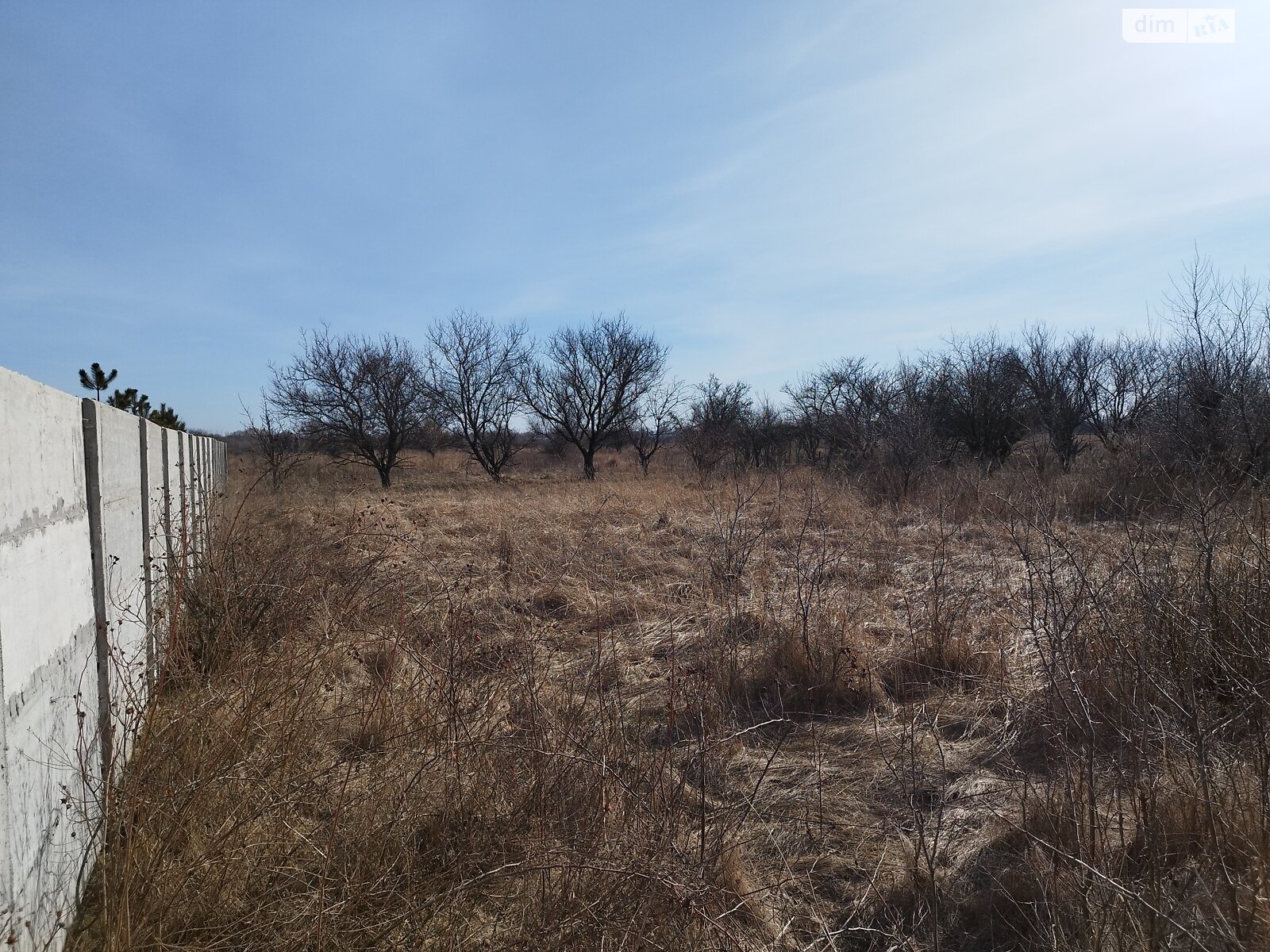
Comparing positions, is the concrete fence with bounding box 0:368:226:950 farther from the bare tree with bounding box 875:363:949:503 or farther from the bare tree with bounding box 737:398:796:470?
the bare tree with bounding box 737:398:796:470

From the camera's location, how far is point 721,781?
321cm

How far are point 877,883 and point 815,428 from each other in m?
24.2

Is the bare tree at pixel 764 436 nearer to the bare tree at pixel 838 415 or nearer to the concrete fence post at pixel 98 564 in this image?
the bare tree at pixel 838 415

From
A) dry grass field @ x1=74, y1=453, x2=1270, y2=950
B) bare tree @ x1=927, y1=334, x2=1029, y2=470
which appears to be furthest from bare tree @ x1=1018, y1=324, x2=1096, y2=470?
dry grass field @ x1=74, y1=453, x2=1270, y2=950

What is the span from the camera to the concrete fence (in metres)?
1.48

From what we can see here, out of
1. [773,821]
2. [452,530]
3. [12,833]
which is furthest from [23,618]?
[452,530]

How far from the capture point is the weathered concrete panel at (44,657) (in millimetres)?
1476

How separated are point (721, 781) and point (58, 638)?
244cm

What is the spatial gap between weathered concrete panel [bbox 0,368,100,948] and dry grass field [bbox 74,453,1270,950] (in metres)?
0.18

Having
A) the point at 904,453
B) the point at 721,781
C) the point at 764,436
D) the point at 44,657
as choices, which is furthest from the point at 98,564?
the point at 764,436

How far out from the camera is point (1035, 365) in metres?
21.9

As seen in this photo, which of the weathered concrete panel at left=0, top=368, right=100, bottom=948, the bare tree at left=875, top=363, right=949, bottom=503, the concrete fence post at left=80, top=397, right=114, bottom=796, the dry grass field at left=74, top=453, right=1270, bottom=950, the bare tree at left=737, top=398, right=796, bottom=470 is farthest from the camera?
the bare tree at left=737, top=398, right=796, bottom=470

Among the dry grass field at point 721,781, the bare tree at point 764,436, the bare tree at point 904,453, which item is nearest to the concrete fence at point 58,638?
the dry grass field at point 721,781

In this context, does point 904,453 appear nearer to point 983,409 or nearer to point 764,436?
point 983,409
